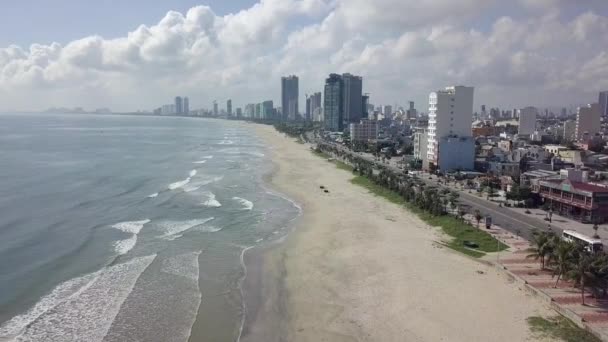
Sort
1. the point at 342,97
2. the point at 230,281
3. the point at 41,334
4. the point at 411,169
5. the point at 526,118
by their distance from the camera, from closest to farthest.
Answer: the point at 41,334 < the point at 230,281 < the point at 411,169 < the point at 526,118 < the point at 342,97

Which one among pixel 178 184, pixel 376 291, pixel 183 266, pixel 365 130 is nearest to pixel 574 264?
pixel 376 291

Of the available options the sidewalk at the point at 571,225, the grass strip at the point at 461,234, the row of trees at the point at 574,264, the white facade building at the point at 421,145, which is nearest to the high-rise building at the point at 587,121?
the white facade building at the point at 421,145

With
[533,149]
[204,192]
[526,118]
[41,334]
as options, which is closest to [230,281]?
[41,334]

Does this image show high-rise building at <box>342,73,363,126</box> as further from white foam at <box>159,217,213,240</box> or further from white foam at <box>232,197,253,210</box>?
white foam at <box>159,217,213,240</box>

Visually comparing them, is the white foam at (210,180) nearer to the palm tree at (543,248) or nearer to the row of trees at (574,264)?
the palm tree at (543,248)

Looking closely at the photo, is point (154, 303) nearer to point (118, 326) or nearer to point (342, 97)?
point (118, 326)
